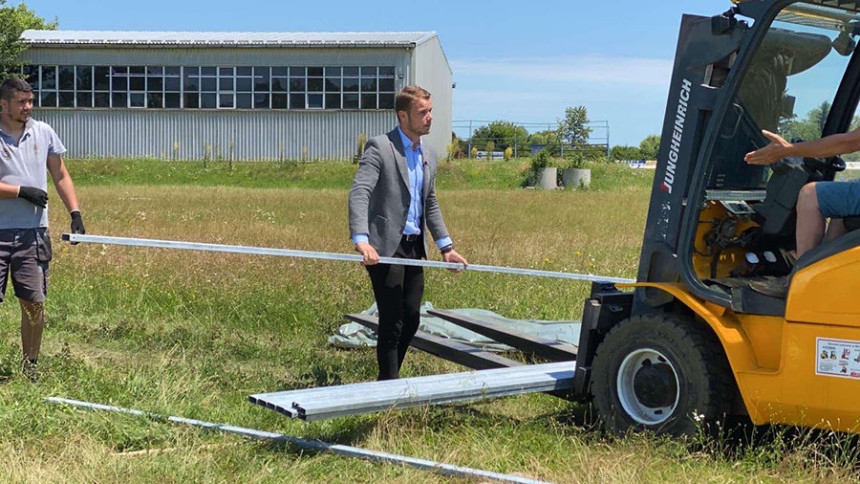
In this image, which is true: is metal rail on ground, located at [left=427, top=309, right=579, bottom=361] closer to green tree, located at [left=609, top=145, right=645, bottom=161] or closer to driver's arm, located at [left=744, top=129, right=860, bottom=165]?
driver's arm, located at [left=744, top=129, right=860, bottom=165]

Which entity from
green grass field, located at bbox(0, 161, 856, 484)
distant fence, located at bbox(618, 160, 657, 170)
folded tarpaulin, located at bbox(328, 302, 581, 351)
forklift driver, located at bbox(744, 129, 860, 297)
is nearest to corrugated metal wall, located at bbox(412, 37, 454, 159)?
distant fence, located at bbox(618, 160, 657, 170)

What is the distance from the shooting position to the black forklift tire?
4.74 metres

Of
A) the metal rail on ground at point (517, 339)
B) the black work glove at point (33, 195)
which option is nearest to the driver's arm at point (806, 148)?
the metal rail on ground at point (517, 339)

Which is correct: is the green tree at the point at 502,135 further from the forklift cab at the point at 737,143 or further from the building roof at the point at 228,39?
the forklift cab at the point at 737,143

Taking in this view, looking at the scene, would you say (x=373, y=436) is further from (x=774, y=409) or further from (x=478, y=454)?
(x=774, y=409)

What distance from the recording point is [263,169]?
37969mm

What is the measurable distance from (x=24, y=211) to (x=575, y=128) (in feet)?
167

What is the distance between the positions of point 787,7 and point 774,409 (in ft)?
6.10

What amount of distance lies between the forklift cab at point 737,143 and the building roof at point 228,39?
121 ft

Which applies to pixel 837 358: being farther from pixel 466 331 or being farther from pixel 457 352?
pixel 466 331

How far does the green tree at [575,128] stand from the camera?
54.3 metres

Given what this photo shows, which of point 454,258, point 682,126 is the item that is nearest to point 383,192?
point 454,258

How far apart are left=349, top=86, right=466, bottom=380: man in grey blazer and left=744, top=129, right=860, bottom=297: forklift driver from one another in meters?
2.26

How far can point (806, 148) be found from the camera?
4.49 metres
